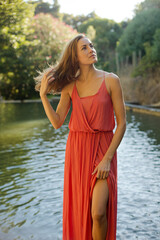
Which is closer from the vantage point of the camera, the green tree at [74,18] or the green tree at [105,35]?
the green tree at [105,35]

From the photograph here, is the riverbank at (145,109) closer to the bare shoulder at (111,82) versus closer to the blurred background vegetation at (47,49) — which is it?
the blurred background vegetation at (47,49)

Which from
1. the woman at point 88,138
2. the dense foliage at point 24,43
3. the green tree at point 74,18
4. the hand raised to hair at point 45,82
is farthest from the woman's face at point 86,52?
the green tree at point 74,18

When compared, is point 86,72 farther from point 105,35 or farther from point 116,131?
point 105,35

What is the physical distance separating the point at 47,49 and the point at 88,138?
942 inches

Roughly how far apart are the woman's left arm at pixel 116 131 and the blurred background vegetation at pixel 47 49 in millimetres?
5173

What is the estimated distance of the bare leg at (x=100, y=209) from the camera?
8.40ft

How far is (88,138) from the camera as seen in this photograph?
282cm

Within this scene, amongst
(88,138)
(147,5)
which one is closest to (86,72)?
(88,138)

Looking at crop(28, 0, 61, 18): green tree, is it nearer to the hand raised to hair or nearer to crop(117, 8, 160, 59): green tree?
crop(117, 8, 160, 59): green tree

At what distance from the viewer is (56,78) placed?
2963mm

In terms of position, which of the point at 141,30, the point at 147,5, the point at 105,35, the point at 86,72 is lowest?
the point at 86,72

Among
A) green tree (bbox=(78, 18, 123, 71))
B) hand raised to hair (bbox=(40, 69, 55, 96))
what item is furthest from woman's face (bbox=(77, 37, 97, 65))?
green tree (bbox=(78, 18, 123, 71))

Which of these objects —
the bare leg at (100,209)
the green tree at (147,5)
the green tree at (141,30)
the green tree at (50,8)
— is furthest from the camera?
the green tree at (50,8)

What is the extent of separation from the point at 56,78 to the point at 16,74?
74.0ft
